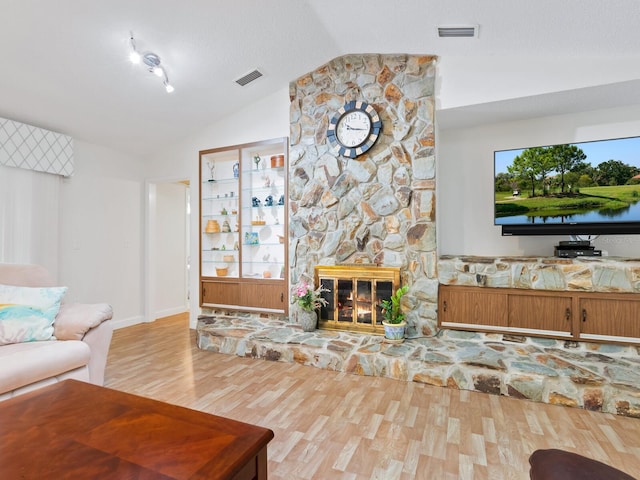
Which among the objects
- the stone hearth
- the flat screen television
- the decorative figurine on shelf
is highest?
the flat screen television

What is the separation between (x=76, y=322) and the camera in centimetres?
235

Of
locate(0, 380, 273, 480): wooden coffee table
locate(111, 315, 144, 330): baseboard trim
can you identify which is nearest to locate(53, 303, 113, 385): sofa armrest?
locate(0, 380, 273, 480): wooden coffee table

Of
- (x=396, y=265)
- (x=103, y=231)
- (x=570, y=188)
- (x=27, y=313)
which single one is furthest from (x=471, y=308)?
(x=103, y=231)

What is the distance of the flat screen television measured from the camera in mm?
2961

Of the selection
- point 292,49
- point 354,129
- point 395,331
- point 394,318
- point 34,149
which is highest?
point 292,49

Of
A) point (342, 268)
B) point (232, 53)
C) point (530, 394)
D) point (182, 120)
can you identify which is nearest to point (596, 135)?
point (530, 394)

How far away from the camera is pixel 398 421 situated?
7.09ft

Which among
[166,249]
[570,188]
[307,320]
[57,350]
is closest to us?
[57,350]

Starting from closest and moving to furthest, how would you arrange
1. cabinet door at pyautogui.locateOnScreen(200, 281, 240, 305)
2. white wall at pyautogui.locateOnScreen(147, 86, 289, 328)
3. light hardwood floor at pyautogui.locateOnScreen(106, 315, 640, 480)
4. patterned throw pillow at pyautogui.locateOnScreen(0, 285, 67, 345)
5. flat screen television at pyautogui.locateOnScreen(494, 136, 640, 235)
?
light hardwood floor at pyautogui.locateOnScreen(106, 315, 640, 480), patterned throw pillow at pyautogui.locateOnScreen(0, 285, 67, 345), flat screen television at pyautogui.locateOnScreen(494, 136, 640, 235), white wall at pyautogui.locateOnScreen(147, 86, 289, 328), cabinet door at pyautogui.locateOnScreen(200, 281, 240, 305)

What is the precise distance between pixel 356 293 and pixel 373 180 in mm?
1241

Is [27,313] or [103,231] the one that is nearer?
[27,313]

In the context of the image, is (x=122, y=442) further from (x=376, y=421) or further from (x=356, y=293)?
(x=356, y=293)

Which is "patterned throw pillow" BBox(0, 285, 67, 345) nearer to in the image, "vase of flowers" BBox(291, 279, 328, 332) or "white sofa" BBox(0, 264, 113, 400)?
"white sofa" BBox(0, 264, 113, 400)

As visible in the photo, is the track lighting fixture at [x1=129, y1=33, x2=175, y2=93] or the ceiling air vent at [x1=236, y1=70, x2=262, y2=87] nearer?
the track lighting fixture at [x1=129, y1=33, x2=175, y2=93]
